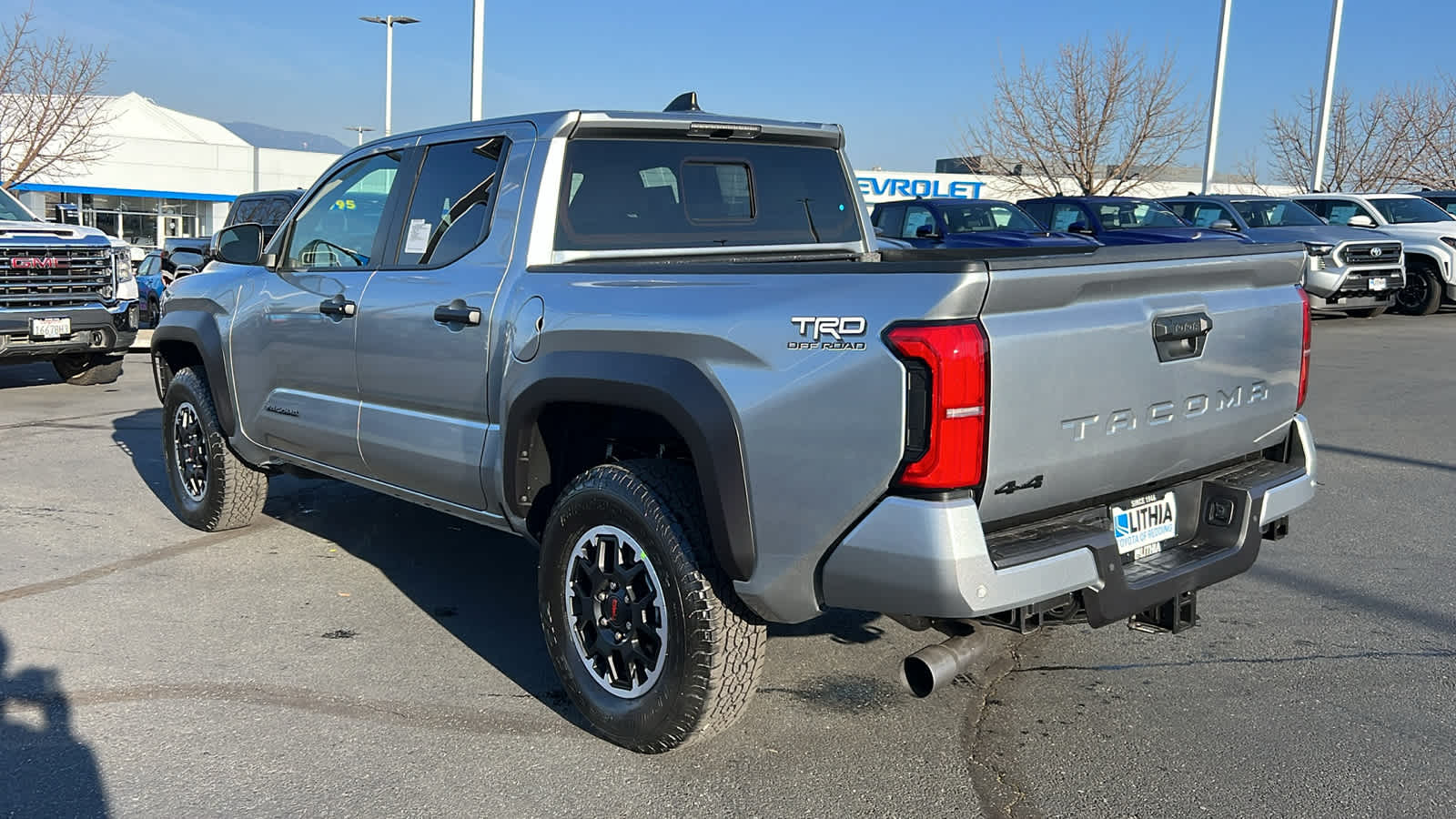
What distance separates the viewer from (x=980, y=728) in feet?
12.6

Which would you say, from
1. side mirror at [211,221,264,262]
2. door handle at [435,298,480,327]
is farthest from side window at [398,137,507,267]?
side mirror at [211,221,264,262]

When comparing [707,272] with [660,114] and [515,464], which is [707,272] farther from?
[660,114]

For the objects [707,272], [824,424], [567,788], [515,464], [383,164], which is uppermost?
[383,164]

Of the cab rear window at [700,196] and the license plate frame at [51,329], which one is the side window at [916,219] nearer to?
the license plate frame at [51,329]

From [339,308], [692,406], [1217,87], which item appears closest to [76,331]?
[339,308]

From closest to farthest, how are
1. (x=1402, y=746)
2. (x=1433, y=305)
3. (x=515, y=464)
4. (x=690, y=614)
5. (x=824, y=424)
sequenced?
(x=824, y=424), (x=690, y=614), (x=1402, y=746), (x=515, y=464), (x=1433, y=305)

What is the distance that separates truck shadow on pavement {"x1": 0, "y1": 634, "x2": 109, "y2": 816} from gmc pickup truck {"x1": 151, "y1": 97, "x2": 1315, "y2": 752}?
137 cm

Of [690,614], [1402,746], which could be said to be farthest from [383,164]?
[1402,746]

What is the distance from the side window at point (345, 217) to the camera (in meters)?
4.98

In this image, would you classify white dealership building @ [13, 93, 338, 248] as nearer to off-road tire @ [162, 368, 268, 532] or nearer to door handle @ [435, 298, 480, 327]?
off-road tire @ [162, 368, 268, 532]

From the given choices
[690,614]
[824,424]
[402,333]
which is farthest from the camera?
[402,333]

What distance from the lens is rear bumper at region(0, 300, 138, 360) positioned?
10.7 metres

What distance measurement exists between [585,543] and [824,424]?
1.06 m

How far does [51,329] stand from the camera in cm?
1087
